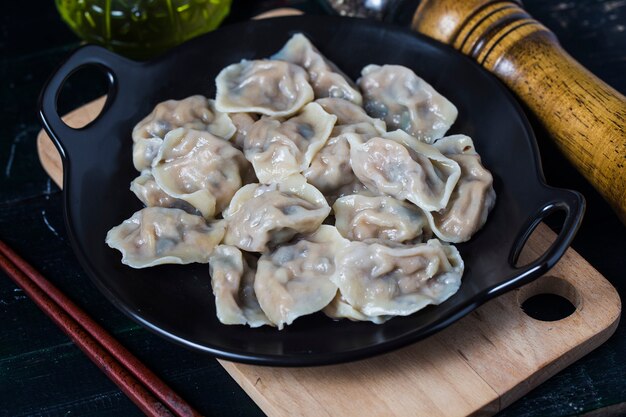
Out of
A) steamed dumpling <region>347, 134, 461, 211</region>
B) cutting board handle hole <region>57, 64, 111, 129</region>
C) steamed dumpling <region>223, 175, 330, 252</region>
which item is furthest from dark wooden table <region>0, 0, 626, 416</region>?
steamed dumpling <region>347, 134, 461, 211</region>

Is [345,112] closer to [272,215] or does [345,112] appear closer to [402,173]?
[402,173]

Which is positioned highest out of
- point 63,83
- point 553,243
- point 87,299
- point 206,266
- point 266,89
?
point 553,243

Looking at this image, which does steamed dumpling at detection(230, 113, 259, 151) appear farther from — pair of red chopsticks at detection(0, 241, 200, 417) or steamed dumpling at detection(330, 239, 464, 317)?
pair of red chopsticks at detection(0, 241, 200, 417)

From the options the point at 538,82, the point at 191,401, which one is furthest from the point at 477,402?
the point at 538,82

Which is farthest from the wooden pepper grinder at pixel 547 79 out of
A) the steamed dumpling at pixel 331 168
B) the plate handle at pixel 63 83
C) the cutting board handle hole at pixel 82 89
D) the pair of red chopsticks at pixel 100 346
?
the pair of red chopsticks at pixel 100 346

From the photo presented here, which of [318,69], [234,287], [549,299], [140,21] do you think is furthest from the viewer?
[140,21]

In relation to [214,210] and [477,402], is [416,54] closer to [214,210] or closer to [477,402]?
[214,210]

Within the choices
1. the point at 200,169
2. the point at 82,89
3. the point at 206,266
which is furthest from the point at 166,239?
the point at 82,89

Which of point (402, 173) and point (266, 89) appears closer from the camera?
point (402, 173)
